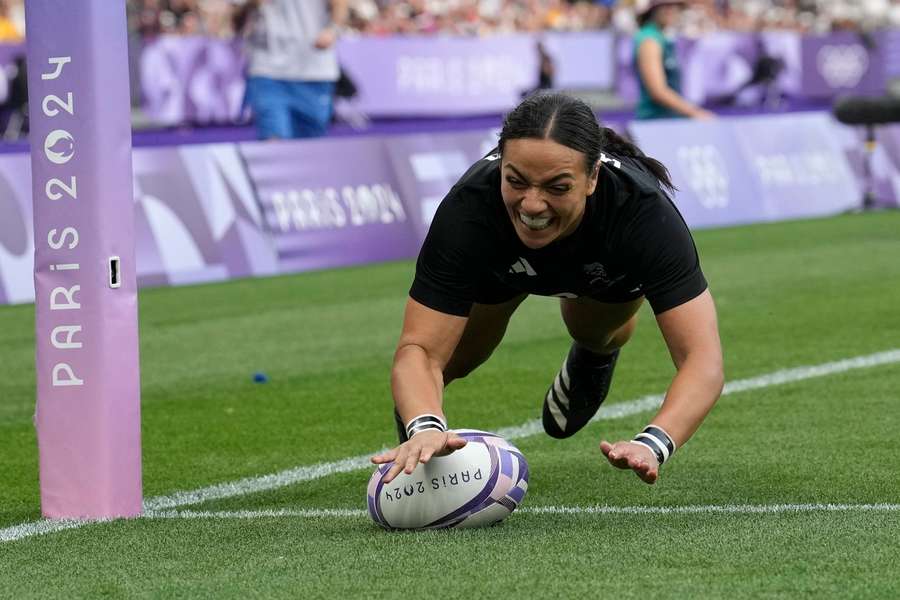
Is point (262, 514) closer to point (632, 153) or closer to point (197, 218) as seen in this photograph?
point (632, 153)

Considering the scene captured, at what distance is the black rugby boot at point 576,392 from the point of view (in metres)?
7.09

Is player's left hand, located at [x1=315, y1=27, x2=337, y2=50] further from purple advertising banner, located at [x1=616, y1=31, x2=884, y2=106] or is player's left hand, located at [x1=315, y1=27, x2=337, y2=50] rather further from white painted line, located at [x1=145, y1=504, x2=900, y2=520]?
purple advertising banner, located at [x1=616, y1=31, x2=884, y2=106]

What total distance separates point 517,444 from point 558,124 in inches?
95.3

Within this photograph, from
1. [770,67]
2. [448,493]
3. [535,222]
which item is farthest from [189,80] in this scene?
[535,222]

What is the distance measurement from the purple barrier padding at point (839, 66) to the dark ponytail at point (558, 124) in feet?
103

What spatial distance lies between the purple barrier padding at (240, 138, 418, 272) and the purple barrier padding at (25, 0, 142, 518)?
8.40 metres

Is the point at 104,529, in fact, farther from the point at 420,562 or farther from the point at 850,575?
the point at 850,575

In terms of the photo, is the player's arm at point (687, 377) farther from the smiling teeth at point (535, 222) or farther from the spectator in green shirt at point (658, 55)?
the spectator in green shirt at point (658, 55)

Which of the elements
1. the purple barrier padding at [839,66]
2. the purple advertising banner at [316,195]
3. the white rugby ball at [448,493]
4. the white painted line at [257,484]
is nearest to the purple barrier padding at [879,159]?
the purple advertising banner at [316,195]

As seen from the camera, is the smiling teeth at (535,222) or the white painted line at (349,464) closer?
the smiling teeth at (535,222)

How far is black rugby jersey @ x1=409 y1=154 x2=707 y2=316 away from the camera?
5.40 metres

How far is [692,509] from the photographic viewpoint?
572 cm

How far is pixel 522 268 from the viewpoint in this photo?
18.5ft

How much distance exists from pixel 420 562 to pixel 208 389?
419 centimetres
